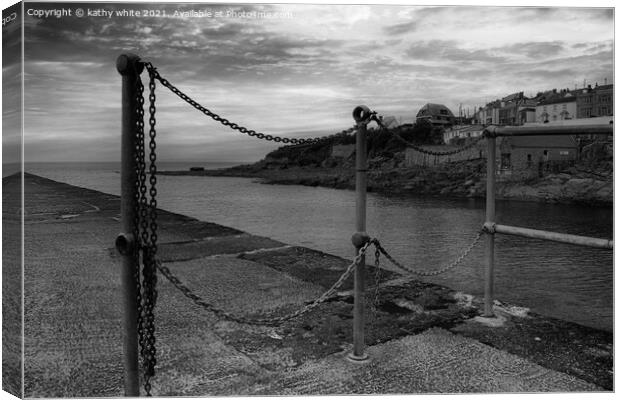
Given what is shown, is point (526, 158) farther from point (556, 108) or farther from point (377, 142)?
point (377, 142)

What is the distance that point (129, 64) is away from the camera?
2.48 m

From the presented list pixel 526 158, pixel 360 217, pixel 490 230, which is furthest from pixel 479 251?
pixel 526 158

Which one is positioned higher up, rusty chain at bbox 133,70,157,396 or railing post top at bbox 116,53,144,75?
railing post top at bbox 116,53,144,75

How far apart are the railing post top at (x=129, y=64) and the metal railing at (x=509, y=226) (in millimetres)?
2534

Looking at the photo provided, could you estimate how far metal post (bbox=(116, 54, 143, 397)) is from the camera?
8.25ft

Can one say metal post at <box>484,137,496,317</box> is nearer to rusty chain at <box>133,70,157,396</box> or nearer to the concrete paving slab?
the concrete paving slab

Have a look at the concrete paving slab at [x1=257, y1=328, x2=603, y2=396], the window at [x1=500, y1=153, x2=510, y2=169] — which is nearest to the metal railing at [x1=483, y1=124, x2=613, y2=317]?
the concrete paving slab at [x1=257, y1=328, x2=603, y2=396]

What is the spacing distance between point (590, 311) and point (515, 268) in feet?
8.35

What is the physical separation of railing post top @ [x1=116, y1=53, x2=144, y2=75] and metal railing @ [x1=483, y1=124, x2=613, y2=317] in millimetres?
2534

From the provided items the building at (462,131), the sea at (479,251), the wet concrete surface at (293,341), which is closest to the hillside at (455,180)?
the building at (462,131)

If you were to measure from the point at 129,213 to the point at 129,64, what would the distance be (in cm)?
67

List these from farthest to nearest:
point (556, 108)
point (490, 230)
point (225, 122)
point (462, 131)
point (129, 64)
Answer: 1. point (462, 131)
2. point (556, 108)
3. point (490, 230)
4. point (225, 122)
5. point (129, 64)

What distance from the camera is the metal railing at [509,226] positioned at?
3551mm

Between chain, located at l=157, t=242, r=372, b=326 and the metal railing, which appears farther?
the metal railing
